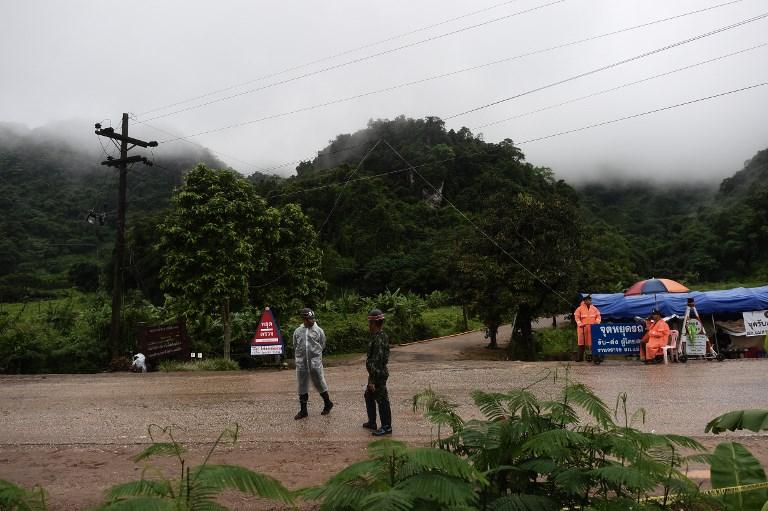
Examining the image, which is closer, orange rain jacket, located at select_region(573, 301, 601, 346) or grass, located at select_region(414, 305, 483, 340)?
orange rain jacket, located at select_region(573, 301, 601, 346)

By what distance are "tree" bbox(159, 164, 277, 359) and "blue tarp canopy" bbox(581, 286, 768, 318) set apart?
11450mm

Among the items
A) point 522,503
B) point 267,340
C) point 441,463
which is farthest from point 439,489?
point 267,340

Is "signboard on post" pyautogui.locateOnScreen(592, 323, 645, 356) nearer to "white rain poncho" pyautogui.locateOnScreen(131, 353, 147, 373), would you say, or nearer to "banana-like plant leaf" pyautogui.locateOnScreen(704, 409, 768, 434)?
"banana-like plant leaf" pyautogui.locateOnScreen(704, 409, 768, 434)

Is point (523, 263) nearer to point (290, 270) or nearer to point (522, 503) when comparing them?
point (290, 270)

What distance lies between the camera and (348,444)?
7.36 metres

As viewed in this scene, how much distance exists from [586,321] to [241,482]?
48.4ft

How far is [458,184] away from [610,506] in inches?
1952

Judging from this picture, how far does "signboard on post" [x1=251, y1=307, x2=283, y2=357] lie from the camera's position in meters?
17.1

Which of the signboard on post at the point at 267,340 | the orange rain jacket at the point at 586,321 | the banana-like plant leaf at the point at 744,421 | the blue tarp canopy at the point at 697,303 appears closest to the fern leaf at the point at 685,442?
the banana-like plant leaf at the point at 744,421

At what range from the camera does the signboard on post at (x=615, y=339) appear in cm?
1577

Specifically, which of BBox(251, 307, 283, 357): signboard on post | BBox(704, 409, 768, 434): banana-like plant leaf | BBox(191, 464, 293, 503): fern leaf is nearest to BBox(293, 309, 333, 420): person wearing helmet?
BBox(704, 409, 768, 434): banana-like plant leaf

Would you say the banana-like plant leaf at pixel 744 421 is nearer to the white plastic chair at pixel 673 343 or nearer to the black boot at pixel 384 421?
the black boot at pixel 384 421

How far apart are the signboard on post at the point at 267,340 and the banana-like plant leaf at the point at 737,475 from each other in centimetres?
1453

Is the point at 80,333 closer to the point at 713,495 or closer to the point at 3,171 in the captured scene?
the point at 713,495
